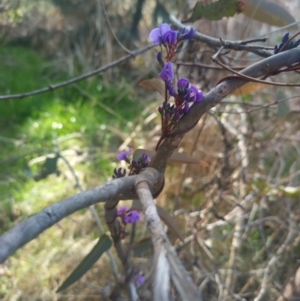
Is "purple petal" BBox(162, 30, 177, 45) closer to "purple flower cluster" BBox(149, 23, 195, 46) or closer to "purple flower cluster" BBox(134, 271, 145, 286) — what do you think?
"purple flower cluster" BBox(149, 23, 195, 46)

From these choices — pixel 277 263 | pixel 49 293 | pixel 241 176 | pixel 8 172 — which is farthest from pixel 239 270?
pixel 8 172

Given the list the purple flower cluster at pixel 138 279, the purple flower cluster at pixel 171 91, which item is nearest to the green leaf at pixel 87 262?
the purple flower cluster at pixel 138 279

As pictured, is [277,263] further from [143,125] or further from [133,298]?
[143,125]

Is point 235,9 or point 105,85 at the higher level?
point 105,85

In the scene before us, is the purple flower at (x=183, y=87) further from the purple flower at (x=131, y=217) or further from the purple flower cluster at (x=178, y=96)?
the purple flower at (x=131, y=217)

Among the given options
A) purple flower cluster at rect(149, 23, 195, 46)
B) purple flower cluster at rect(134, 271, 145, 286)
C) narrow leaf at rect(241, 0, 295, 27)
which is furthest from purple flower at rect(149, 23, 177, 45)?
purple flower cluster at rect(134, 271, 145, 286)

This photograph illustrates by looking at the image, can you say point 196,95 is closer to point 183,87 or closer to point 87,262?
point 183,87
